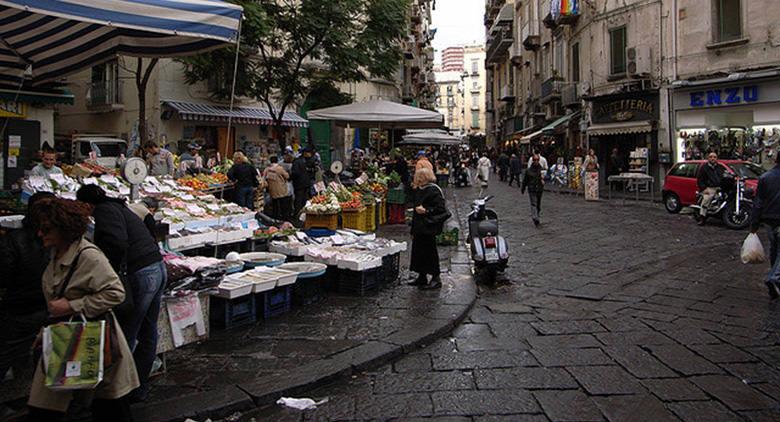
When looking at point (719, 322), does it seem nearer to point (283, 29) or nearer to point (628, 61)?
point (283, 29)

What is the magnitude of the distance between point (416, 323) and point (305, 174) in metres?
7.79

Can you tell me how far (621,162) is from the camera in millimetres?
25891

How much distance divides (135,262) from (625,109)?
23.9 m

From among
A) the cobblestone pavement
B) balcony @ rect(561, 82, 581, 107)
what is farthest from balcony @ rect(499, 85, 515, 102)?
the cobblestone pavement

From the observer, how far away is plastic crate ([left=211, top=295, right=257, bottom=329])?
587 cm

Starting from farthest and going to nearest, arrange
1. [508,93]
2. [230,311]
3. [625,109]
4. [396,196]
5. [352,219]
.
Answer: [508,93] < [625,109] < [396,196] < [352,219] < [230,311]

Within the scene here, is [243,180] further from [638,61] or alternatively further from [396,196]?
[638,61]

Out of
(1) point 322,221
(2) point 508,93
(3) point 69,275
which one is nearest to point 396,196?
(1) point 322,221

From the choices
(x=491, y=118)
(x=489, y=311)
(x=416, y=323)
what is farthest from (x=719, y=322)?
(x=491, y=118)

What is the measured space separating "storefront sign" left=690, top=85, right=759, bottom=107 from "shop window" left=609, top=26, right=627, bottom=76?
371 cm

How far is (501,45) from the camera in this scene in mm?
50844

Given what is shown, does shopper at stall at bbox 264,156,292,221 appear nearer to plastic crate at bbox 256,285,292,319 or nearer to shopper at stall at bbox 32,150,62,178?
shopper at stall at bbox 32,150,62,178

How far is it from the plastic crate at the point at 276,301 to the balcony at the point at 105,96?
19.6 m

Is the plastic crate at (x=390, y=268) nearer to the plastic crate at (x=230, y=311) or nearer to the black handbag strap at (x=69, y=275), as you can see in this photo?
the plastic crate at (x=230, y=311)
